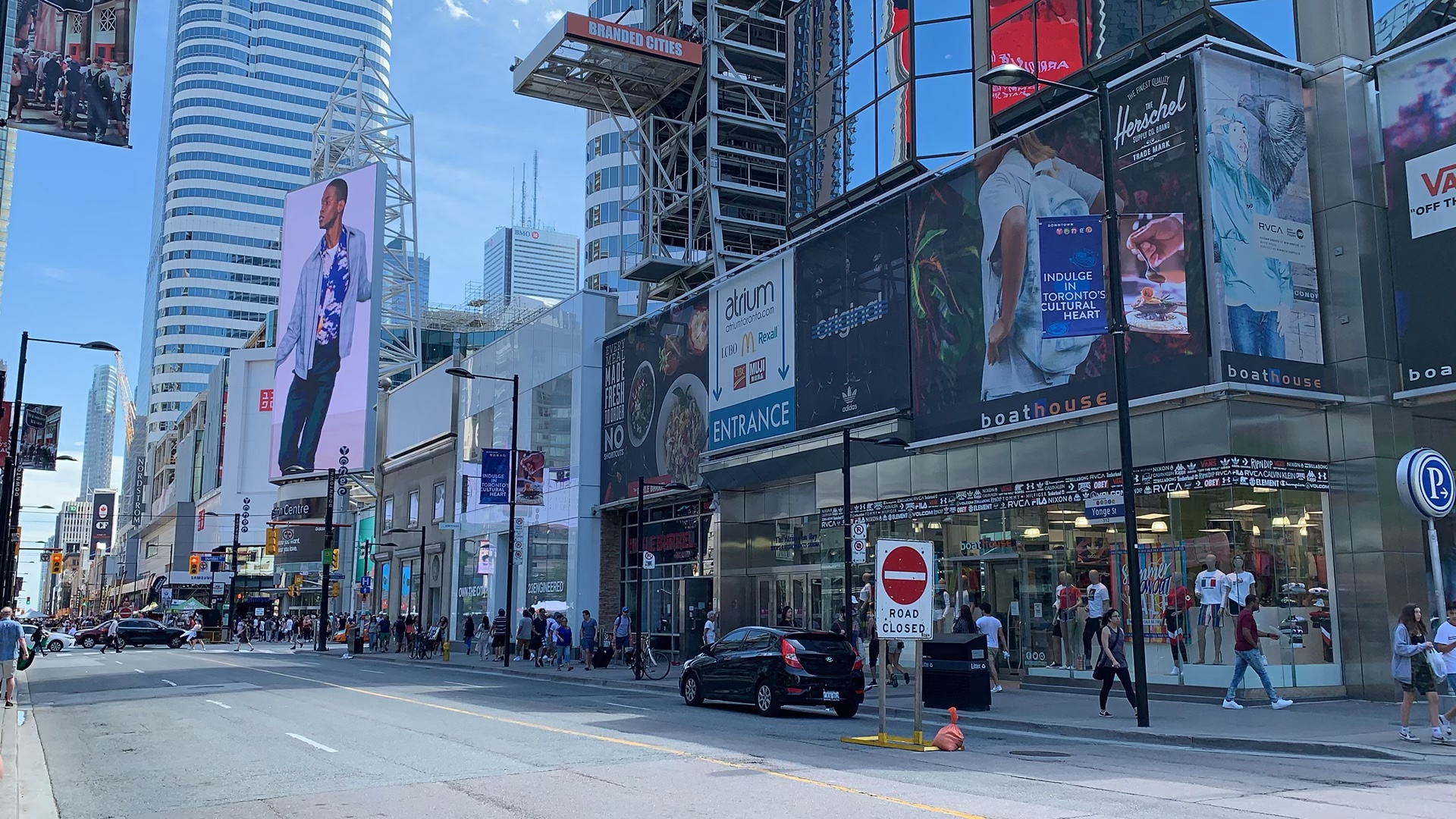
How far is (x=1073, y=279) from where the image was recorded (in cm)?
1741

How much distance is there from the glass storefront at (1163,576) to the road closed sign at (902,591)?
848 centimetres

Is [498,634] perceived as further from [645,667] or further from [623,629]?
[645,667]

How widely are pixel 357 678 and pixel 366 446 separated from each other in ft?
155

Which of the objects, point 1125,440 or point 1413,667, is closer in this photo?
point 1413,667

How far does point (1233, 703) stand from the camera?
1881 centimetres

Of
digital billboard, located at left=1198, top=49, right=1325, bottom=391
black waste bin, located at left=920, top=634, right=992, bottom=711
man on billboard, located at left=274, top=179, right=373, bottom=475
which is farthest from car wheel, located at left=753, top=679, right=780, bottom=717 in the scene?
man on billboard, located at left=274, top=179, right=373, bottom=475

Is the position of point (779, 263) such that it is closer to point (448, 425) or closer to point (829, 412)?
point (829, 412)

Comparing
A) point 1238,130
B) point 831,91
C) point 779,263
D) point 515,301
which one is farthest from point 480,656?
point 515,301

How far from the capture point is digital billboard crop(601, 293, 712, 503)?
124ft

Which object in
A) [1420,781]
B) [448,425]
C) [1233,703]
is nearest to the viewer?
[1420,781]

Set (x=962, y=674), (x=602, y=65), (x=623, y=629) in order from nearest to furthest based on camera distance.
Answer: (x=962, y=674) < (x=623, y=629) < (x=602, y=65)

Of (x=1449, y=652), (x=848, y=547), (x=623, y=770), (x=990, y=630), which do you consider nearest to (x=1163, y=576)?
(x=990, y=630)

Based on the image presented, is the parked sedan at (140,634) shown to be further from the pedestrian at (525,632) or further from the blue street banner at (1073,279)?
the blue street banner at (1073,279)

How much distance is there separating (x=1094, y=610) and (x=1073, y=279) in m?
7.81
